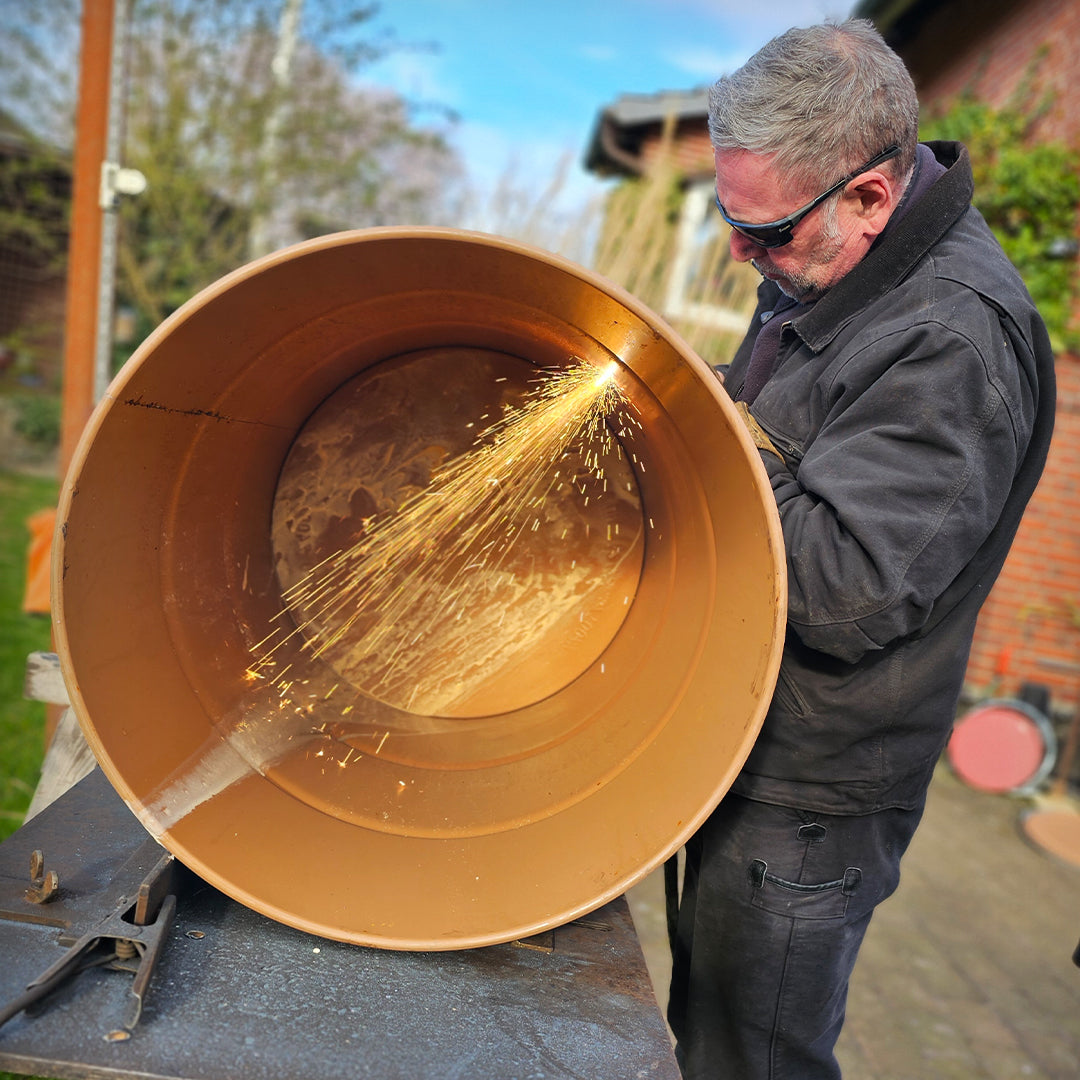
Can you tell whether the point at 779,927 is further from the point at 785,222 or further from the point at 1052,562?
the point at 1052,562

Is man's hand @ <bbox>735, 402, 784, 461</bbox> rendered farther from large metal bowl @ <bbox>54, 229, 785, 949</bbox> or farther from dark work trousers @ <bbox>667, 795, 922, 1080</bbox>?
dark work trousers @ <bbox>667, 795, 922, 1080</bbox>

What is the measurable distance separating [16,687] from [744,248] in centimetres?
407

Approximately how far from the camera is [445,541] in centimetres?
196

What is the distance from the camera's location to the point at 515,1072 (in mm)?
1212

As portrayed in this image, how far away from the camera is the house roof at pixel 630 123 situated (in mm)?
10258

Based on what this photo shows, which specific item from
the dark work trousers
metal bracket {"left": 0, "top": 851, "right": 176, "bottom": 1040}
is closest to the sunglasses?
the dark work trousers

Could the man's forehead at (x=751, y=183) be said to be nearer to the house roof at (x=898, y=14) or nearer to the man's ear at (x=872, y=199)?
the man's ear at (x=872, y=199)

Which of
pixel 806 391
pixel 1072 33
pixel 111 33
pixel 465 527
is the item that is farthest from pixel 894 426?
pixel 1072 33

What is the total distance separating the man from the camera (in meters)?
1.37

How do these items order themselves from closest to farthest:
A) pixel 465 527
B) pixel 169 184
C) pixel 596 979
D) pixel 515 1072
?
pixel 515 1072 → pixel 596 979 → pixel 465 527 → pixel 169 184

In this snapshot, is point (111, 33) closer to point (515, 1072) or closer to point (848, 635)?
point (848, 635)

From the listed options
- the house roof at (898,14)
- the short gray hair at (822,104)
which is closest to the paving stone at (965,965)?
the short gray hair at (822,104)

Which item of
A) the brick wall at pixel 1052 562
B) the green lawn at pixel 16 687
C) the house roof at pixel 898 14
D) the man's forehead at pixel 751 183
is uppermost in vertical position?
the house roof at pixel 898 14

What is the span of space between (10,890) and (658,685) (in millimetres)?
1061
